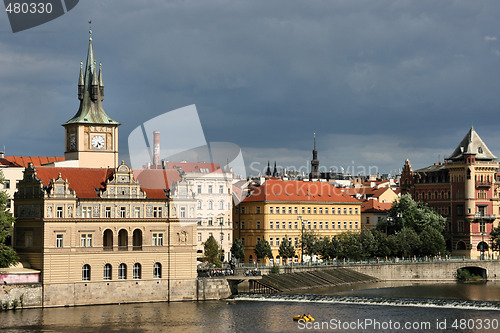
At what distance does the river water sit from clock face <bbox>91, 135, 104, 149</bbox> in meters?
27.2

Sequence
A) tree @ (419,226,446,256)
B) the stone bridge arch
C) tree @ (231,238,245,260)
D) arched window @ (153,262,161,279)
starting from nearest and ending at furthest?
arched window @ (153,262,161,279) < tree @ (231,238,245,260) < the stone bridge arch < tree @ (419,226,446,256)

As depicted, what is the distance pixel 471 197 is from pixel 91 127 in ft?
228

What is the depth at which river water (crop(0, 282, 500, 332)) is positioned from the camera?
295ft

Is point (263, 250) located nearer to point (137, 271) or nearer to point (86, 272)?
point (137, 271)

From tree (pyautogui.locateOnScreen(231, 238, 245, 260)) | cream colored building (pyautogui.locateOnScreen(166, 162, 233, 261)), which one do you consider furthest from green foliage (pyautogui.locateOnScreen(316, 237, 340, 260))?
cream colored building (pyautogui.locateOnScreen(166, 162, 233, 261))

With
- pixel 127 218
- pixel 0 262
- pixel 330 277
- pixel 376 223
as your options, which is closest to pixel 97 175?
pixel 127 218

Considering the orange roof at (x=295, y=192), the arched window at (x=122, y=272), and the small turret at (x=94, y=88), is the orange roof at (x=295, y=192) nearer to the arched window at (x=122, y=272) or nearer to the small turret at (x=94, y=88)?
the small turret at (x=94, y=88)

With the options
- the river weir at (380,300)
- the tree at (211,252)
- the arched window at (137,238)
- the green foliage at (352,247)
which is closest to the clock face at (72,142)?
the arched window at (137,238)

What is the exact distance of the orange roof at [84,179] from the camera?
10681 centimetres

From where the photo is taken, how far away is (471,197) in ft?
543

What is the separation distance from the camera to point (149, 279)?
107500mm

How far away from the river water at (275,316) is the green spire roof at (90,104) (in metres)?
28.7

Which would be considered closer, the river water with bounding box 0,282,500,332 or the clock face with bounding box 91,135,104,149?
the river water with bounding box 0,282,500,332

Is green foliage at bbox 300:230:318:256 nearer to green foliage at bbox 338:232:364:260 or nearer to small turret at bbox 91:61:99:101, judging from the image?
green foliage at bbox 338:232:364:260
